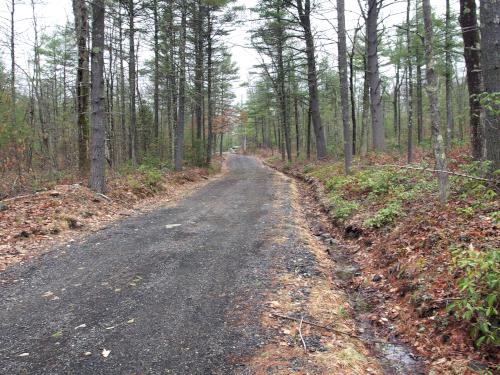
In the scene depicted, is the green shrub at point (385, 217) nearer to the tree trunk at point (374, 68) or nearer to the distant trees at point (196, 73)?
the distant trees at point (196, 73)

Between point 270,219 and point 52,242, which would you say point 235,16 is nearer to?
point 270,219

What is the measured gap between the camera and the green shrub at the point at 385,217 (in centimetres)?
718

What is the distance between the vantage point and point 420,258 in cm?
517

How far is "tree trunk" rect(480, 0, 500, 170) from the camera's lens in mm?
6258

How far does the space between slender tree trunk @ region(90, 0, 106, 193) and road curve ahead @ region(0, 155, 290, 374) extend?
3837 mm

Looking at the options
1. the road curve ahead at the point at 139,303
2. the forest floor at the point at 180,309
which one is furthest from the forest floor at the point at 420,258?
the road curve ahead at the point at 139,303

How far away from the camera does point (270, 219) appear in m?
9.28

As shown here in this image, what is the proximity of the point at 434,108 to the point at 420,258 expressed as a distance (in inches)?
132

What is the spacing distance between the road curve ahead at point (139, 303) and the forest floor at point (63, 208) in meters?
0.72

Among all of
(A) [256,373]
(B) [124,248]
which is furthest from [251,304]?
(B) [124,248]

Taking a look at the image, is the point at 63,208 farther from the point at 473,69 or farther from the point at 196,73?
the point at 196,73

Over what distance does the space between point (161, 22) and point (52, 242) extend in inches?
594

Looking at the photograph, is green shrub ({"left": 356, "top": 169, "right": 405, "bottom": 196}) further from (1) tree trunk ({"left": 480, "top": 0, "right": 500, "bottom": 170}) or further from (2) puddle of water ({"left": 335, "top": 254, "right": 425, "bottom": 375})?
(2) puddle of water ({"left": 335, "top": 254, "right": 425, "bottom": 375})

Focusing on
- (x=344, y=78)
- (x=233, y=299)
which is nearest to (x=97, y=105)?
(x=233, y=299)
